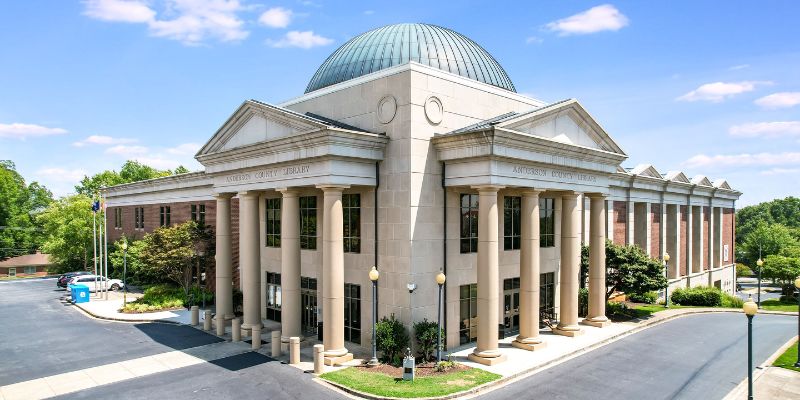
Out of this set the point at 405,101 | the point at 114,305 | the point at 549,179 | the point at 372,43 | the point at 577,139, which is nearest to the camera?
the point at 405,101

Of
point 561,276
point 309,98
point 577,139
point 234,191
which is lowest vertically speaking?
point 561,276

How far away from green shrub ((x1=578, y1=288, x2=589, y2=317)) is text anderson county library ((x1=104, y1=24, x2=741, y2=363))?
94.1 inches

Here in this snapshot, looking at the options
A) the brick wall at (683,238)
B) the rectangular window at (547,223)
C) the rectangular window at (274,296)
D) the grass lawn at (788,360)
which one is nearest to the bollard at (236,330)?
the rectangular window at (274,296)

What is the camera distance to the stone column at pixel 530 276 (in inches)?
850

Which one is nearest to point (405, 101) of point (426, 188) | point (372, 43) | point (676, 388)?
point (426, 188)

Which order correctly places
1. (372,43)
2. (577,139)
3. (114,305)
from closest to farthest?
1. (577,139)
2. (372,43)
3. (114,305)

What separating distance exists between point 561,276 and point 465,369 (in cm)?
912

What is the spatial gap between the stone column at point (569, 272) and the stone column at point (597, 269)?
2355mm

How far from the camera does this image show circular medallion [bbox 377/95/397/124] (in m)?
20.6

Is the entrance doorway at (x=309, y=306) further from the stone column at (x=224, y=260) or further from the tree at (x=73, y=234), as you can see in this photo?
the tree at (x=73, y=234)

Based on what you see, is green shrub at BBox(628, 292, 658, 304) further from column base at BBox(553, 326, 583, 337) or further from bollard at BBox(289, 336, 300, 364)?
bollard at BBox(289, 336, 300, 364)

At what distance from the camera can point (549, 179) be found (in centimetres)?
2227

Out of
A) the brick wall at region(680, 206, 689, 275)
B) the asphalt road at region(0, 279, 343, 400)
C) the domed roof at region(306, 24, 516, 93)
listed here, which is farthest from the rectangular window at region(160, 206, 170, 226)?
the brick wall at region(680, 206, 689, 275)

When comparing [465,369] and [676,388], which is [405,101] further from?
[676,388]
